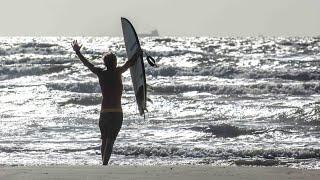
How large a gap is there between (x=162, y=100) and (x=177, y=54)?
24.9 m

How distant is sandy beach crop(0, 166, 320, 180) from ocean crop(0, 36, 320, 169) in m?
1.31

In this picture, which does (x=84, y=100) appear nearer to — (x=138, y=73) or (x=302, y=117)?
(x=302, y=117)

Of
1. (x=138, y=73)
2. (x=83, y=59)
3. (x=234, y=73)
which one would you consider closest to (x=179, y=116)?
(x=138, y=73)

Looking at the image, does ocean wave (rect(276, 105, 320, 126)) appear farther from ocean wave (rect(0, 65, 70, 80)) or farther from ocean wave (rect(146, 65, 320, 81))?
ocean wave (rect(0, 65, 70, 80))

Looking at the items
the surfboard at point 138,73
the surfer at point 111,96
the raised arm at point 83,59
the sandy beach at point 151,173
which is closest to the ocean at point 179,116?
the surfboard at point 138,73

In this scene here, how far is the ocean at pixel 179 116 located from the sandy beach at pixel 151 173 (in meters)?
1.31

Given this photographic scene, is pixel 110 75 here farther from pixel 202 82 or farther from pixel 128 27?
pixel 202 82

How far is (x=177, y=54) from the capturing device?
4797 centimetres

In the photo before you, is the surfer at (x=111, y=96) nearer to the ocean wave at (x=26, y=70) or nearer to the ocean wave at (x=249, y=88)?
the ocean wave at (x=249, y=88)

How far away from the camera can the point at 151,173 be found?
663 centimetres

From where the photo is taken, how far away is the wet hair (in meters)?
7.01

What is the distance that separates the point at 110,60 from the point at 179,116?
10.9m

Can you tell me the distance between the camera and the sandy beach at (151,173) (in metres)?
6.25

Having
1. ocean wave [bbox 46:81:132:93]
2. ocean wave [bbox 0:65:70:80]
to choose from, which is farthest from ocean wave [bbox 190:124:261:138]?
ocean wave [bbox 0:65:70:80]
